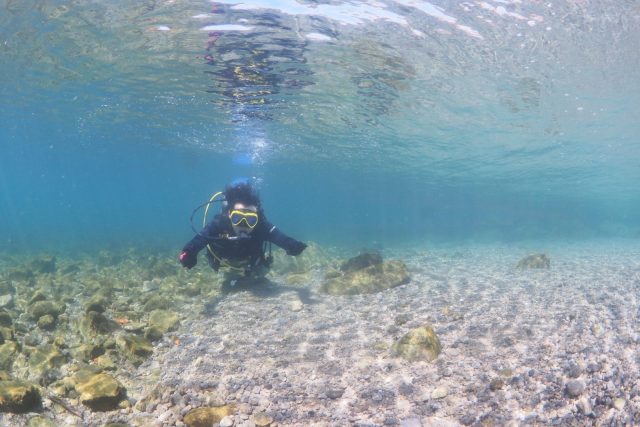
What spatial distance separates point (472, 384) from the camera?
4.04 meters

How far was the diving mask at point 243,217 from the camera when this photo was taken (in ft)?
25.5

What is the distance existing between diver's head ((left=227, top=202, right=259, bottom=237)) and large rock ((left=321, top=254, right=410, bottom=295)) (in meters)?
2.81

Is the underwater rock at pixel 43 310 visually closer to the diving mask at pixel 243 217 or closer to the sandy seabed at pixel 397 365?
the sandy seabed at pixel 397 365

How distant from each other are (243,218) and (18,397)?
4.79 m

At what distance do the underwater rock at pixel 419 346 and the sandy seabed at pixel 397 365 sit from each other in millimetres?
116

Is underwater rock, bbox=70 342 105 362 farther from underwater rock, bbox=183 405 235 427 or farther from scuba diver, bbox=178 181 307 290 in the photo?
scuba diver, bbox=178 181 307 290

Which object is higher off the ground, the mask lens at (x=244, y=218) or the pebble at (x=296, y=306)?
the mask lens at (x=244, y=218)

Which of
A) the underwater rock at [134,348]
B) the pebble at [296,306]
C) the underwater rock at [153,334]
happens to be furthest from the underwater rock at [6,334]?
the pebble at [296,306]

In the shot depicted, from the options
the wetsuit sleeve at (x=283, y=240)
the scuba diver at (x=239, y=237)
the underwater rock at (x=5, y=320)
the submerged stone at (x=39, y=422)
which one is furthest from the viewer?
the wetsuit sleeve at (x=283, y=240)

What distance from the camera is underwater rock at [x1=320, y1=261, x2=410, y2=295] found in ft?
30.3

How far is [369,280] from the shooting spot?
372 inches

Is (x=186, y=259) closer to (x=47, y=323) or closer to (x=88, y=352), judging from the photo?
(x=47, y=323)

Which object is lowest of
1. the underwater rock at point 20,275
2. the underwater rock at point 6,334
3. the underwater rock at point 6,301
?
the underwater rock at point 20,275

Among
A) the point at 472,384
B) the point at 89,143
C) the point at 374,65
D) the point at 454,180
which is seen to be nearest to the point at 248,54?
the point at 374,65
